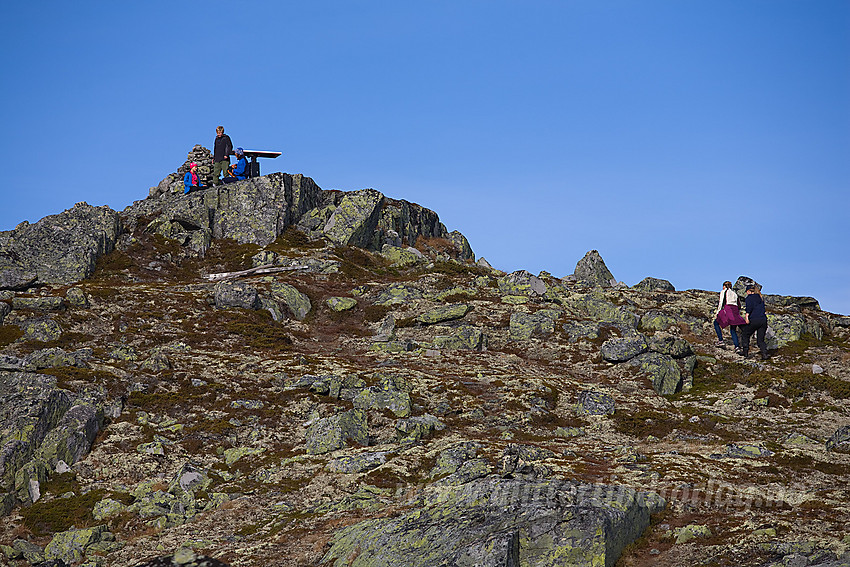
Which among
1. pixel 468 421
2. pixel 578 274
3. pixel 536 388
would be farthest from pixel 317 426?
pixel 578 274

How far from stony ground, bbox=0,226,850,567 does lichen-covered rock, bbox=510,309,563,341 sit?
169 millimetres

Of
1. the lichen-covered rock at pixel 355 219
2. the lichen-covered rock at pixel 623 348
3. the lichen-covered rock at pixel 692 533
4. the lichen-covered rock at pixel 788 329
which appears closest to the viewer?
the lichen-covered rock at pixel 692 533

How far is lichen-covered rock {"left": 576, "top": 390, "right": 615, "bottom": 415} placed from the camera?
2684cm

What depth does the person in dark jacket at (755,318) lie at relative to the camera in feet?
104

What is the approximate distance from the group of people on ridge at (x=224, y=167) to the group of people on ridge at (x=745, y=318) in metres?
38.7

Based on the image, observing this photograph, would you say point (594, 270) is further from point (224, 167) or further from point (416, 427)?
point (416, 427)

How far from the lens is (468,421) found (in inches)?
1013

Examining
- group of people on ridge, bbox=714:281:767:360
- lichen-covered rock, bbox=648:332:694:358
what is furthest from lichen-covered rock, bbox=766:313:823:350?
lichen-covered rock, bbox=648:332:694:358

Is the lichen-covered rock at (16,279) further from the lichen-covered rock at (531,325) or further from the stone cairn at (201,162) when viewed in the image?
the lichen-covered rock at (531,325)

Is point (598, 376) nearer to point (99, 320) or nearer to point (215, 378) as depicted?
point (215, 378)

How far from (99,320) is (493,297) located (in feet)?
70.5

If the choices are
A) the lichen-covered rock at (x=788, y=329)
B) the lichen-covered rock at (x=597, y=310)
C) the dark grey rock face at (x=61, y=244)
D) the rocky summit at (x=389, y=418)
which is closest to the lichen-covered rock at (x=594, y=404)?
the rocky summit at (x=389, y=418)

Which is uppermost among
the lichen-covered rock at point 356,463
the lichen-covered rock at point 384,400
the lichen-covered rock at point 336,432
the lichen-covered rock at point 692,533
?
the lichen-covered rock at point 384,400

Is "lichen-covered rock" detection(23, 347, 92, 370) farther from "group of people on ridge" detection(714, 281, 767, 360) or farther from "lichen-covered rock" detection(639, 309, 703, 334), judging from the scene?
"group of people on ridge" detection(714, 281, 767, 360)
